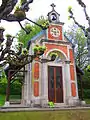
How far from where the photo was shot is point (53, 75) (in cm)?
1598

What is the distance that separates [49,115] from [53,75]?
470 inches

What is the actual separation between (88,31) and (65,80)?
7.30 m

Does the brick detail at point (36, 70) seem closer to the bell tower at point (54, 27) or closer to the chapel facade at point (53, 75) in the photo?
Answer: the chapel facade at point (53, 75)

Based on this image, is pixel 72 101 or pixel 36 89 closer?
pixel 36 89

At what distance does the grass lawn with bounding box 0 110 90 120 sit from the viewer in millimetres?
3867

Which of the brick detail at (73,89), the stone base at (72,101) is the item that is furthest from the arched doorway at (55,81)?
the brick detail at (73,89)

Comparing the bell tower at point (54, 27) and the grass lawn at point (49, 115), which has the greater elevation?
the bell tower at point (54, 27)

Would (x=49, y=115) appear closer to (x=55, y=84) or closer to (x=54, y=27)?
(x=55, y=84)

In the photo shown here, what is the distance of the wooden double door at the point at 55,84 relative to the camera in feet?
51.0

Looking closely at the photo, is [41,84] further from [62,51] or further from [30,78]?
[62,51]

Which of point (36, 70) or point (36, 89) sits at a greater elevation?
point (36, 70)

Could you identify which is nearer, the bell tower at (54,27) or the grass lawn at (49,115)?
the grass lawn at (49,115)

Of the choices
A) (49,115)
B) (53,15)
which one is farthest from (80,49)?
(49,115)

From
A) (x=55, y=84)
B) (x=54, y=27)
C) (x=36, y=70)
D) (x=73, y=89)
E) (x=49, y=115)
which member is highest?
(x=54, y=27)
